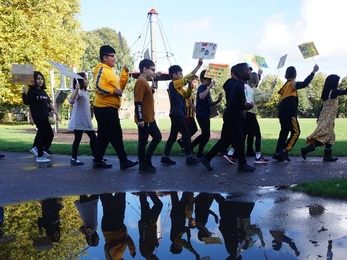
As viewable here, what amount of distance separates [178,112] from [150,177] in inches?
60.9

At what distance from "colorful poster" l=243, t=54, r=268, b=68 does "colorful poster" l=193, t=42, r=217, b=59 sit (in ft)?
4.93

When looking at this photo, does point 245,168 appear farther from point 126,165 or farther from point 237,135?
point 126,165

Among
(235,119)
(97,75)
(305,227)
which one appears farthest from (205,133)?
(305,227)

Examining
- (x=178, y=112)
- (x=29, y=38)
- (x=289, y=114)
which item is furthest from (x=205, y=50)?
(x=29, y=38)

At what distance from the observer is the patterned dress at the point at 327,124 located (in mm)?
7461

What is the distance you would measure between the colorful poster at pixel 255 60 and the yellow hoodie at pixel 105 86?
3126 millimetres

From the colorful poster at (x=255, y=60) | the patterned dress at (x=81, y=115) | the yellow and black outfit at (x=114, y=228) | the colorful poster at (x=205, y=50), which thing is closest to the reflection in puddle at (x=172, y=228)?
the yellow and black outfit at (x=114, y=228)

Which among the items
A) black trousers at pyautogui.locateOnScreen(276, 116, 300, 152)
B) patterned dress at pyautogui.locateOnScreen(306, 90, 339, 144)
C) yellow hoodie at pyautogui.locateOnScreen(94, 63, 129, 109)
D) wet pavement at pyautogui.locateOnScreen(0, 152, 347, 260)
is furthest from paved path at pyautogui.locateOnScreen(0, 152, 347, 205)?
yellow hoodie at pyautogui.locateOnScreen(94, 63, 129, 109)

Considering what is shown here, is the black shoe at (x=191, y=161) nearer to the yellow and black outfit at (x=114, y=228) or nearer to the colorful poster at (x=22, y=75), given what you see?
the yellow and black outfit at (x=114, y=228)

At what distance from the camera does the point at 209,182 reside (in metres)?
5.72

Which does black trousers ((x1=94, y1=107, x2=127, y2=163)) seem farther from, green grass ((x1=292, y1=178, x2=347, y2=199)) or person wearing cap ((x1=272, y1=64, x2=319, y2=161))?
person wearing cap ((x1=272, y1=64, x2=319, y2=161))

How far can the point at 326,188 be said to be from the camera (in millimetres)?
4934

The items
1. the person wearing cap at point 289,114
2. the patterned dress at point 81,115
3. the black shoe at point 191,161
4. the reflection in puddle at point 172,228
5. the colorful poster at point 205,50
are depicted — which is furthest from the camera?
the person wearing cap at point 289,114

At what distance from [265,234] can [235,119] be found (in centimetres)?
322
